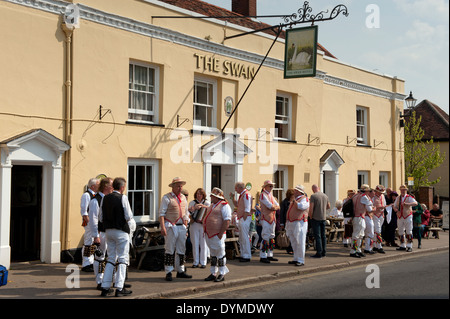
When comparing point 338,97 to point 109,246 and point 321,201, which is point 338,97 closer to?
point 321,201

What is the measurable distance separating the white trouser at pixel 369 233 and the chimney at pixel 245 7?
11.0 m

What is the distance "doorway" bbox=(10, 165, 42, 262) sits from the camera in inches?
462

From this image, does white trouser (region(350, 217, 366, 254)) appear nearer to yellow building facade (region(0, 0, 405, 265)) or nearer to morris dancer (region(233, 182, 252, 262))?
morris dancer (region(233, 182, 252, 262))

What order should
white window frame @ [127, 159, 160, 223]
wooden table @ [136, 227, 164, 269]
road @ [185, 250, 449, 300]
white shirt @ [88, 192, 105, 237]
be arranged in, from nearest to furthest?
road @ [185, 250, 449, 300], white shirt @ [88, 192, 105, 237], wooden table @ [136, 227, 164, 269], white window frame @ [127, 159, 160, 223]

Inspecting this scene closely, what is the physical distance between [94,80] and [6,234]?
4.17 metres

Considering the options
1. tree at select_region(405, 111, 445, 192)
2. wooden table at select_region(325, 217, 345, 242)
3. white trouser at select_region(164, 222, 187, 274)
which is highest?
tree at select_region(405, 111, 445, 192)

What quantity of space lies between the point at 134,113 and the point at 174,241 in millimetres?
4948

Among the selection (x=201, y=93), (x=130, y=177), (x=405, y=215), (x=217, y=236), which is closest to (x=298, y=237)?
(x=217, y=236)

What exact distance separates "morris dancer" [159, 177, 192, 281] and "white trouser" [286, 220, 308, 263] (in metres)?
3.26

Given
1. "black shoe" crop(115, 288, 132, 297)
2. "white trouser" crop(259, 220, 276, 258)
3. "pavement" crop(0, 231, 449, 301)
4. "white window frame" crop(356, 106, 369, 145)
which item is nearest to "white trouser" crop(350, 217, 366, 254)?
"pavement" crop(0, 231, 449, 301)

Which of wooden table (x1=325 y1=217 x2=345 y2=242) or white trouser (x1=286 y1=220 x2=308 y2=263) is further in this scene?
wooden table (x1=325 y1=217 x2=345 y2=242)

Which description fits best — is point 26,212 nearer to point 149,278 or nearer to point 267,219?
point 149,278
